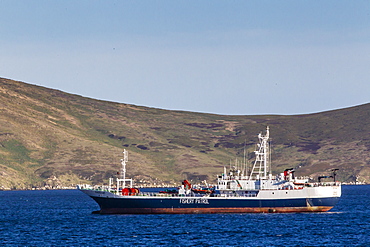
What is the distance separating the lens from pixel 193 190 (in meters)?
129

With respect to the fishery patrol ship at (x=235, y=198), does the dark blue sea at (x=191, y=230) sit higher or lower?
lower

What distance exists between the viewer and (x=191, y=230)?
10244 cm

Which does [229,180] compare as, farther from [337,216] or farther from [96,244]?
[96,244]

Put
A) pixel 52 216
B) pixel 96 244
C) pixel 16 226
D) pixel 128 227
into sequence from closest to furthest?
pixel 96 244
pixel 128 227
pixel 16 226
pixel 52 216

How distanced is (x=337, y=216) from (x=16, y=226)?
5742 cm

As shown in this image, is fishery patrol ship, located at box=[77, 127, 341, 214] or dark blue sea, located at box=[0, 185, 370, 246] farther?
fishery patrol ship, located at box=[77, 127, 341, 214]

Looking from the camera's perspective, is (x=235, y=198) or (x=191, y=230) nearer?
(x=191, y=230)

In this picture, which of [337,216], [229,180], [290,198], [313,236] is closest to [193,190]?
[229,180]

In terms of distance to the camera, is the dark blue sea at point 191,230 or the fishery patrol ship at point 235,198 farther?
the fishery patrol ship at point 235,198

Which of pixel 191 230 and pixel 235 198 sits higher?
pixel 235 198

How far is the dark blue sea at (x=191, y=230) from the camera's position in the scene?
3556 inches

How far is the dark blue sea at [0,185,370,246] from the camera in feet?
296

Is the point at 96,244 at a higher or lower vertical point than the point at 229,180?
lower

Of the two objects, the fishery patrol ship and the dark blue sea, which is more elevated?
the fishery patrol ship
